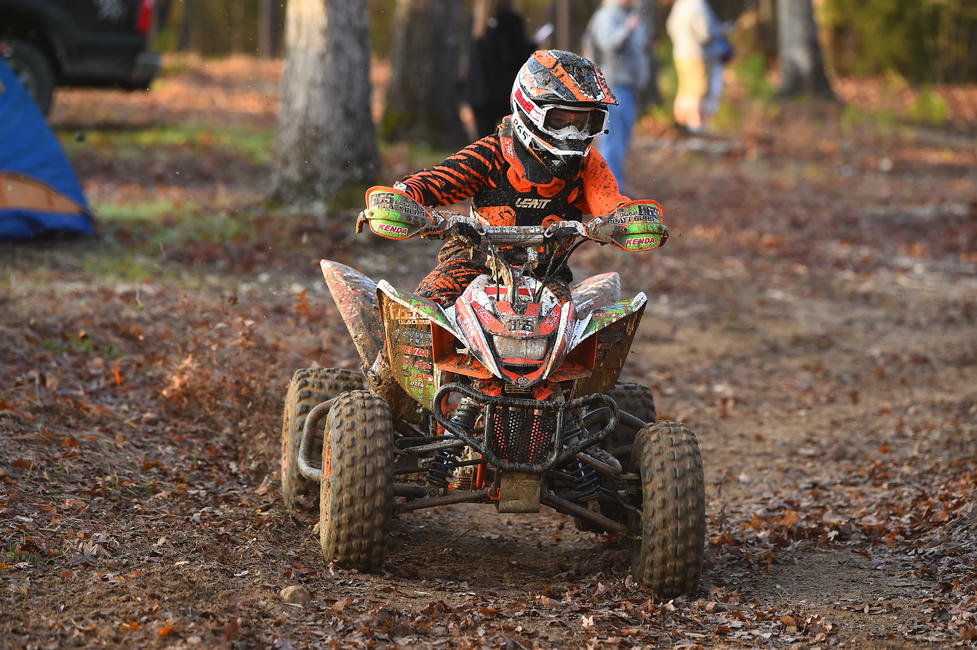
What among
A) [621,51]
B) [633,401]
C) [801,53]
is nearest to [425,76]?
[621,51]

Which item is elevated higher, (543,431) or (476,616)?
(543,431)

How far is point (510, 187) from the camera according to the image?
6.17m

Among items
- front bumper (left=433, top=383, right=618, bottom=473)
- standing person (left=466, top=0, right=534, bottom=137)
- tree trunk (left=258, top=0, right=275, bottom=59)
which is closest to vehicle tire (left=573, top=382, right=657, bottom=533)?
front bumper (left=433, top=383, right=618, bottom=473)

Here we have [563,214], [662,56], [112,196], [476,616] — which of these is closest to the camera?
[476,616]

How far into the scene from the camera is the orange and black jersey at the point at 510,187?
6.12 metres

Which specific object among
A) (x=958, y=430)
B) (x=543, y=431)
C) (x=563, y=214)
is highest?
(x=563, y=214)

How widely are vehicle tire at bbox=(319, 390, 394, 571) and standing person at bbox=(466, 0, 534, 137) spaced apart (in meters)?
9.15

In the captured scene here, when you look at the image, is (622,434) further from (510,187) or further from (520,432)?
(510,187)

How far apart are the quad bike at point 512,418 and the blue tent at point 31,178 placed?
578 centimetres

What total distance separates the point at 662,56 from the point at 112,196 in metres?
19.7

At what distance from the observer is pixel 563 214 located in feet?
20.6

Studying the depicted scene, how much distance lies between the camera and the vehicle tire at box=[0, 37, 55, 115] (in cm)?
1488

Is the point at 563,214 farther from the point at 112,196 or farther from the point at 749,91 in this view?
the point at 749,91

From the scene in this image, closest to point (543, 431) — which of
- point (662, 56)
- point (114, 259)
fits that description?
point (114, 259)
